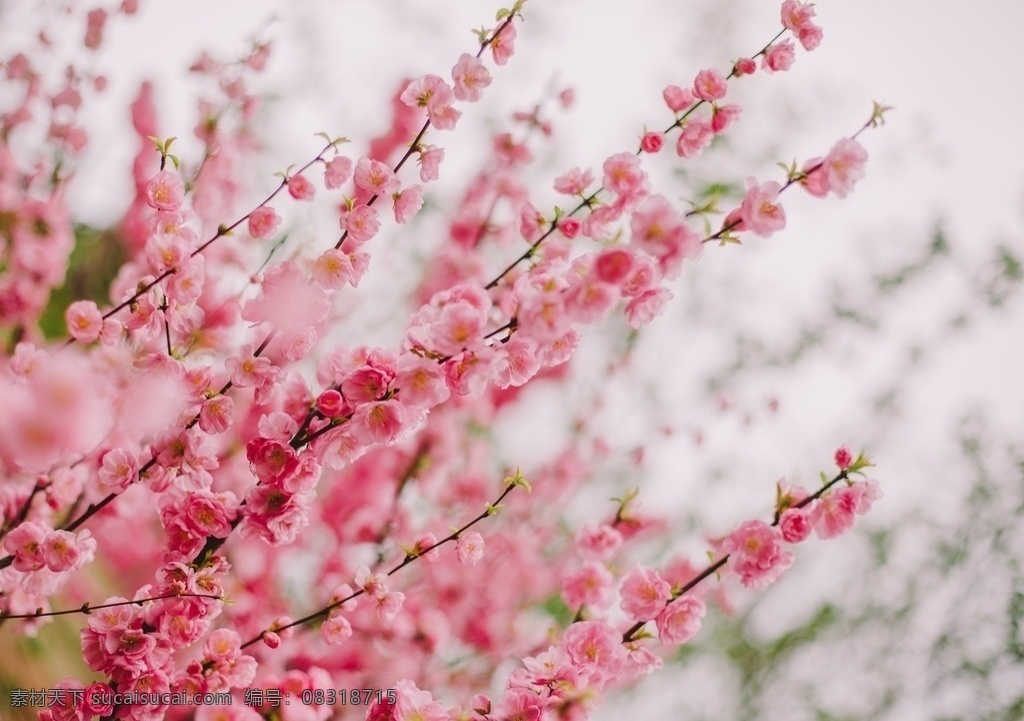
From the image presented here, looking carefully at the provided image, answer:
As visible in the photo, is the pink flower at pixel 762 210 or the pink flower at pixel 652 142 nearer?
the pink flower at pixel 762 210

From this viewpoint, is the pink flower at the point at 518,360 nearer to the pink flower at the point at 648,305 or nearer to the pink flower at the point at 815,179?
the pink flower at the point at 648,305

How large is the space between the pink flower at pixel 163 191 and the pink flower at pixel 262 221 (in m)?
0.11

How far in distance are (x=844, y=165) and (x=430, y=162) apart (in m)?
0.54

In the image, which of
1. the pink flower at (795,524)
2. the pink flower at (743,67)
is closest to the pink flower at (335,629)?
the pink flower at (795,524)

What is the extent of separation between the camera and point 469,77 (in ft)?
3.09

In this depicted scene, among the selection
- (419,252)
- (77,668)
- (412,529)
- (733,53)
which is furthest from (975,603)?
(77,668)

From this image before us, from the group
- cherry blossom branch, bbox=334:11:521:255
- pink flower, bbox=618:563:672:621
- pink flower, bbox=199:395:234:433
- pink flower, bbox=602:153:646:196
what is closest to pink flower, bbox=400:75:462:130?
cherry blossom branch, bbox=334:11:521:255

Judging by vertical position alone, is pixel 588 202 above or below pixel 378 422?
above

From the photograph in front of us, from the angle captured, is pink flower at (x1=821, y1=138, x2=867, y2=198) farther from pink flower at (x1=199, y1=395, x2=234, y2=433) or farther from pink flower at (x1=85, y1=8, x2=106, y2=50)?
pink flower at (x1=85, y1=8, x2=106, y2=50)

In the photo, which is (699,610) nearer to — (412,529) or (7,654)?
(412,529)

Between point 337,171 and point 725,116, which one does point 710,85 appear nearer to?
point 725,116

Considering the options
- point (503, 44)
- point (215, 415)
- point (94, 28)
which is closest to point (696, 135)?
point (503, 44)

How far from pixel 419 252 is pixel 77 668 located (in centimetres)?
177

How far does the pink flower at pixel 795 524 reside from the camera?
92 centimetres
